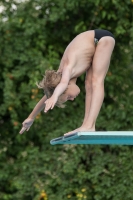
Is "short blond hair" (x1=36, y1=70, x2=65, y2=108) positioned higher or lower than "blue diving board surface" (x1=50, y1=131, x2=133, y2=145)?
higher

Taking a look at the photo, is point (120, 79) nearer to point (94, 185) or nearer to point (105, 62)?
point (94, 185)

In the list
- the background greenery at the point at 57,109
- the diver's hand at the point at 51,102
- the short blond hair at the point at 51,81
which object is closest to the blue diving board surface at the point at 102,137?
the diver's hand at the point at 51,102

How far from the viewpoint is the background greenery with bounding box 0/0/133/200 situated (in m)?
10.5

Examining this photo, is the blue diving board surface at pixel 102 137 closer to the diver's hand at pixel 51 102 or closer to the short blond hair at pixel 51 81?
the diver's hand at pixel 51 102

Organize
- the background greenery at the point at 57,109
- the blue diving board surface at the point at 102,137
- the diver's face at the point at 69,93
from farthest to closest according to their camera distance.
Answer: the background greenery at the point at 57,109 → the diver's face at the point at 69,93 → the blue diving board surface at the point at 102,137

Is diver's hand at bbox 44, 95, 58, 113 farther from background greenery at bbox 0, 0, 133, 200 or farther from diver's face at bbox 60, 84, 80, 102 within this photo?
background greenery at bbox 0, 0, 133, 200

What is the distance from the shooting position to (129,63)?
1123 centimetres

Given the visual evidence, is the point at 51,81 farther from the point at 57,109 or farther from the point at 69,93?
the point at 57,109

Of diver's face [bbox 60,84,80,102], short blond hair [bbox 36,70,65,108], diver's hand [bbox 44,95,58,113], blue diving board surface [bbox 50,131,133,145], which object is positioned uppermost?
short blond hair [bbox 36,70,65,108]

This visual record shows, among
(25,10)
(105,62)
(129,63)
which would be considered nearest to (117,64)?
(129,63)

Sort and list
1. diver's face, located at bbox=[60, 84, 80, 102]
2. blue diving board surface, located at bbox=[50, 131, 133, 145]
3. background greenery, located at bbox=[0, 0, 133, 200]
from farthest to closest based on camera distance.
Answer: background greenery, located at bbox=[0, 0, 133, 200] < diver's face, located at bbox=[60, 84, 80, 102] < blue diving board surface, located at bbox=[50, 131, 133, 145]

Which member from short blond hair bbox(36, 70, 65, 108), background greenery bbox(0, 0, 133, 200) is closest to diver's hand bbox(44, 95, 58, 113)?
short blond hair bbox(36, 70, 65, 108)

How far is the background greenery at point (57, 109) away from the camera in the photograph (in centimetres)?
1046

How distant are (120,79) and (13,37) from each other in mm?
1583
